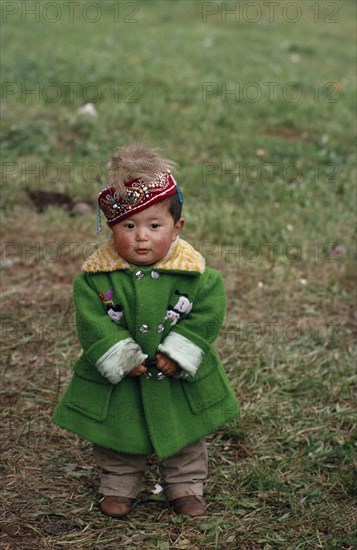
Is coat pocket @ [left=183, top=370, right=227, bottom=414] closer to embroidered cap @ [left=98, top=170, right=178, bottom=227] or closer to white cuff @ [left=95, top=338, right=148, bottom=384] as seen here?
white cuff @ [left=95, top=338, right=148, bottom=384]

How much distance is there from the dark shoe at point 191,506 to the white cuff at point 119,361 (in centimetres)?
58

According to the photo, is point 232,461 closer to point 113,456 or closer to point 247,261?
point 113,456

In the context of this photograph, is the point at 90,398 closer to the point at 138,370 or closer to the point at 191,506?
the point at 138,370

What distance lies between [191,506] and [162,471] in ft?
0.57

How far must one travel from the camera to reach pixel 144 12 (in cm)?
1335

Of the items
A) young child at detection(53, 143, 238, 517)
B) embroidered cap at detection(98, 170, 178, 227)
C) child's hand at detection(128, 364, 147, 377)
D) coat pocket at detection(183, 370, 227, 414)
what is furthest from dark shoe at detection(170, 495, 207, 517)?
embroidered cap at detection(98, 170, 178, 227)

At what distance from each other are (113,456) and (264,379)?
3.92 feet

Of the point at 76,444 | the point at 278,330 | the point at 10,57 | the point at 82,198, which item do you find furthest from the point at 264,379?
the point at 10,57

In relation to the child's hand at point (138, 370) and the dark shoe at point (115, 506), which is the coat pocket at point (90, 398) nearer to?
the child's hand at point (138, 370)

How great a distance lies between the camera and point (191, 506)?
323cm

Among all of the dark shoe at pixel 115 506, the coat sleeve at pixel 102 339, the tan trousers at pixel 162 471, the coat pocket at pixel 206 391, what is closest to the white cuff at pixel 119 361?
the coat sleeve at pixel 102 339

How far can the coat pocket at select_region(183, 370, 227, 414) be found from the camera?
3.14 meters

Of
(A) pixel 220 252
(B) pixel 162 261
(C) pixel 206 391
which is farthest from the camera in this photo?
(A) pixel 220 252

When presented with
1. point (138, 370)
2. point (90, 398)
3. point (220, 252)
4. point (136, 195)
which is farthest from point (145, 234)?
point (220, 252)
